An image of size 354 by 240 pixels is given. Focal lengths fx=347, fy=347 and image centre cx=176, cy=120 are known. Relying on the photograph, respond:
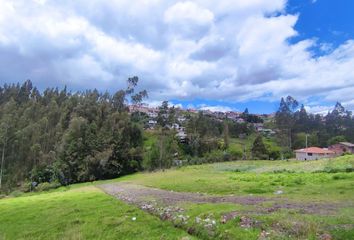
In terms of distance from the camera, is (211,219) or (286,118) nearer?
(211,219)

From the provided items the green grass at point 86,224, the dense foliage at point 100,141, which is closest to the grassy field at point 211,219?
the green grass at point 86,224

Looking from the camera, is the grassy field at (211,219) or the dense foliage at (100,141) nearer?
the grassy field at (211,219)

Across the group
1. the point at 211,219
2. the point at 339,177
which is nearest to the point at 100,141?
the point at 339,177

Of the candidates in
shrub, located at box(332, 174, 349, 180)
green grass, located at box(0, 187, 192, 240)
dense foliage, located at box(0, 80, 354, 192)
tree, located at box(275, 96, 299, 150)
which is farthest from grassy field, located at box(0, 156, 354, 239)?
tree, located at box(275, 96, 299, 150)

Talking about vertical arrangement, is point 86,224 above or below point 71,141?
below

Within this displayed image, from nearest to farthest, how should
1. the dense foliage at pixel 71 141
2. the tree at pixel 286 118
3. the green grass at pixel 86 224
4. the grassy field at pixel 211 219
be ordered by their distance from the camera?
the grassy field at pixel 211 219 < the green grass at pixel 86 224 < the dense foliage at pixel 71 141 < the tree at pixel 286 118

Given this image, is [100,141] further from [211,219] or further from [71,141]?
[211,219]

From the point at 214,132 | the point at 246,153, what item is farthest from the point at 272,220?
the point at 214,132

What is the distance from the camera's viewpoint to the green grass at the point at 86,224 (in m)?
16.5

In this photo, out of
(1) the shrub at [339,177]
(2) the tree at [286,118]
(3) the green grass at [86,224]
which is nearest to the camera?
(3) the green grass at [86,224]

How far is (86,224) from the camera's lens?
19.8m

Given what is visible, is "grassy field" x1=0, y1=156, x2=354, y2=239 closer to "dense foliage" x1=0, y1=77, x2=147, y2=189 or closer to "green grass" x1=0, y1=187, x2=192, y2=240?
"green grass" x1=0, y1=187, x2=192, y2=240

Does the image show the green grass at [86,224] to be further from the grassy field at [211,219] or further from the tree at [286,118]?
the tree at [286,118]

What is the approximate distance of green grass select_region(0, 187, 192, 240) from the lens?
1653 cm
